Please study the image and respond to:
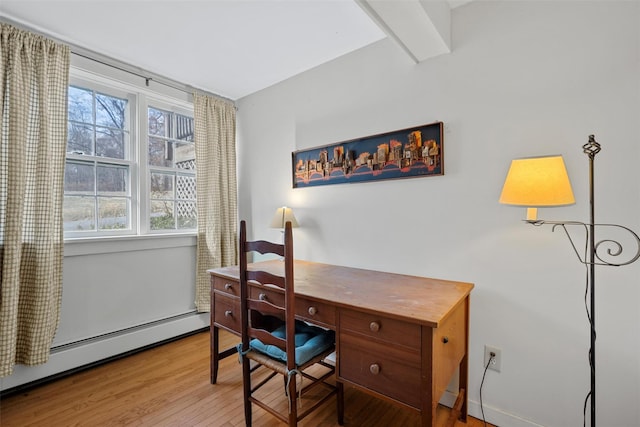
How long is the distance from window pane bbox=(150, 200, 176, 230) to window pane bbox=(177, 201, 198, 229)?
78mm

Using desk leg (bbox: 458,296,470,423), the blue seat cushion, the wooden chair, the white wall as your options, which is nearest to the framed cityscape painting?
the white wall

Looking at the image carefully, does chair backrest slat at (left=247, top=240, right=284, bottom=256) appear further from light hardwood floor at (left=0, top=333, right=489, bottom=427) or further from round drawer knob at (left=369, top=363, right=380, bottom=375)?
light hardwood floor at (left=0, top=333, right=489, bottom=427)

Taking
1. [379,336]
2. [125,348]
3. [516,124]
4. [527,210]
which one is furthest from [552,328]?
[125,348]

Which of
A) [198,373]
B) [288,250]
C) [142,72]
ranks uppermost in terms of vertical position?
[142,72]

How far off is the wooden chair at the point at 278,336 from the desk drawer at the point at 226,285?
5.5 inches

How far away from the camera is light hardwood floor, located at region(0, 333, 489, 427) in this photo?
1.66 metres

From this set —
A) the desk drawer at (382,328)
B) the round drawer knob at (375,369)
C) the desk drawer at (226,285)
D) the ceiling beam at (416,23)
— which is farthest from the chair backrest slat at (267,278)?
the ceiling beam at (416,23)

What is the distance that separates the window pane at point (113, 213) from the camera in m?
2.36

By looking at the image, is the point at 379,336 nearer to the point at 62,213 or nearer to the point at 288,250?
the point at 288,250

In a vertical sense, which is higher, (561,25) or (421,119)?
(561,25)

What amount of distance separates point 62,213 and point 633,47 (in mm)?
3357

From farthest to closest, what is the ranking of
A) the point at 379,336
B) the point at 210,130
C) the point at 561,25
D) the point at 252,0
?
1. the point at 210,130
2. the point at 252,0
3. the point at 561,25
4. the point at 379,336

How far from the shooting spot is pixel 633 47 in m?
1.28

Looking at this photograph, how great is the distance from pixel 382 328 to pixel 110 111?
2.72 meters
